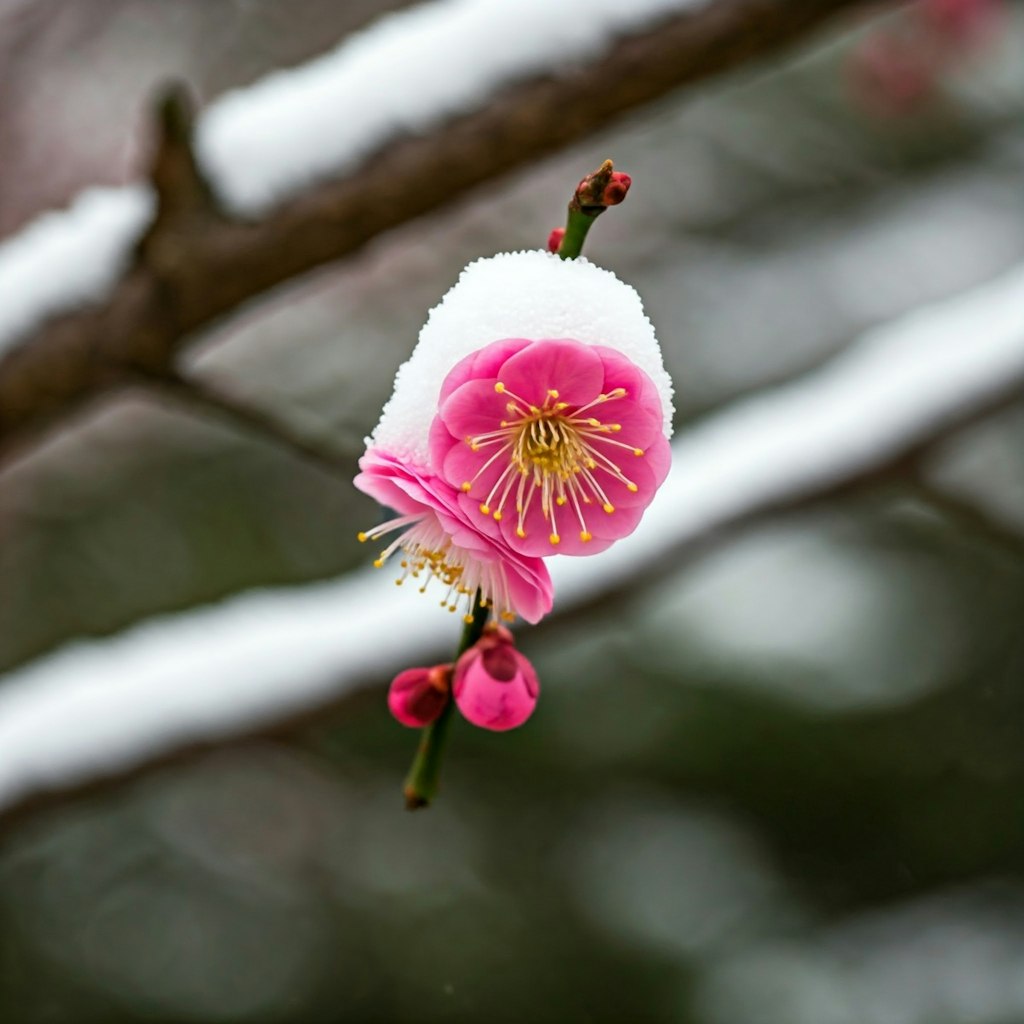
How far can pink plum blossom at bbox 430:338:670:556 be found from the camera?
0.72 m

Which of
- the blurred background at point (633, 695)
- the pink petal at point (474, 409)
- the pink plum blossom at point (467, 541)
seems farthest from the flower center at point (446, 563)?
the blurred background at point (633, 695)

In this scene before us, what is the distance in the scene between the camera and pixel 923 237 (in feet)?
15.5

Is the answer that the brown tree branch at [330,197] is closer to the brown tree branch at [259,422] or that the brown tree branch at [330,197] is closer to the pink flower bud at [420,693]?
the brown tree branch at [259,422]

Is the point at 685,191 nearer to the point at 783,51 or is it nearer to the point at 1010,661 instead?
the point at 1010,661

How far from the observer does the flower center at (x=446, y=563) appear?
79 cm

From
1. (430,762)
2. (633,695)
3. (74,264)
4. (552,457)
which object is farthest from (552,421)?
(633,695)

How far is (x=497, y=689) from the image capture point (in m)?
0.79

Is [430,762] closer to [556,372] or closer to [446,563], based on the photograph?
[446,563]

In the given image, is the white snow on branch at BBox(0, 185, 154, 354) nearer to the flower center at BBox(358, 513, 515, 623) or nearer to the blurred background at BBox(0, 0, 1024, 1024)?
the flower center at BBox(358, 513, 515, 623)

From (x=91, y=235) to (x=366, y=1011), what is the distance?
3395 mm

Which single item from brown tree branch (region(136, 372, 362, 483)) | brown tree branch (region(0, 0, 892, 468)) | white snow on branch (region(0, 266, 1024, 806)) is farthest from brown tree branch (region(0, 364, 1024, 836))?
brown tree branch (region(0, 0, 892, 468))

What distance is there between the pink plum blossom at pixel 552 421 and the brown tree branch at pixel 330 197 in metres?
0.89

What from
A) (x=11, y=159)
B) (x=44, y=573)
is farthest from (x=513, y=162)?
(x=44, y=573)

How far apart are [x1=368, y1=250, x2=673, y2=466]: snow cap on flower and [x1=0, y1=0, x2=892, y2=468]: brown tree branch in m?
0.89
